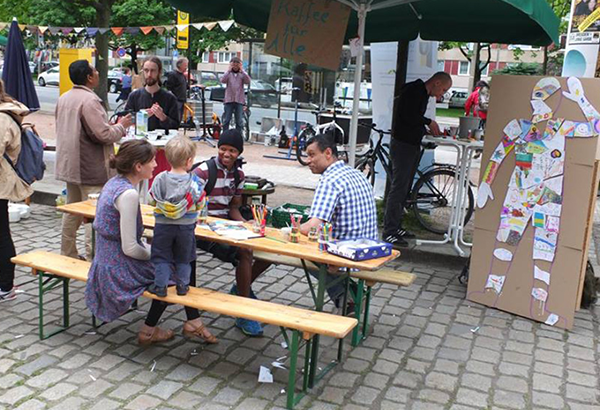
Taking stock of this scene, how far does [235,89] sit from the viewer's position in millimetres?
13250

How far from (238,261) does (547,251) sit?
2393 mm

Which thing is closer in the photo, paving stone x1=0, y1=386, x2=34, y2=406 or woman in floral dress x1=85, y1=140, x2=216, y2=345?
paving stone x1=0, y1=386, x2=34, y2=406

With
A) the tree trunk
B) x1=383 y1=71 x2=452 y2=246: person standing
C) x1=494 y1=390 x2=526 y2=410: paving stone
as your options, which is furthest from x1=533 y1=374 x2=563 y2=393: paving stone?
the tree trunk

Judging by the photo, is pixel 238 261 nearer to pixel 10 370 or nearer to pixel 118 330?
pixel 118 330

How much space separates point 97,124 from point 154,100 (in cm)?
150

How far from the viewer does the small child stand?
3623mm

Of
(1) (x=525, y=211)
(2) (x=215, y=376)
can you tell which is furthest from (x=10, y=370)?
(1) (x=525, y=211)

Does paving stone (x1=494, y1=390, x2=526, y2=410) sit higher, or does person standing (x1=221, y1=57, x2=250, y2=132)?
person standing (x1=221, y1=57, x2=250, y2=132)

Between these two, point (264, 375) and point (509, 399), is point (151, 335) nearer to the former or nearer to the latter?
point (264, 375)

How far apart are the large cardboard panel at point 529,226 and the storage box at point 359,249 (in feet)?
5.09

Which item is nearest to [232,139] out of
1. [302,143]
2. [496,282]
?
[496,282]

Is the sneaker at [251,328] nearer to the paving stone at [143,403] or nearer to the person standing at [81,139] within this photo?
the paving stone at [143,403]

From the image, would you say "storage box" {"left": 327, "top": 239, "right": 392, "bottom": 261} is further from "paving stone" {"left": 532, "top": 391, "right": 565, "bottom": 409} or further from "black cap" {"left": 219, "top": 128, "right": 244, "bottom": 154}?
"paving stone" {"left": 532, "top": 391, "right": 565, "bottom": 409}

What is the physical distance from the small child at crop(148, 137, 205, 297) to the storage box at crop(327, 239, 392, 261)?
874mm
